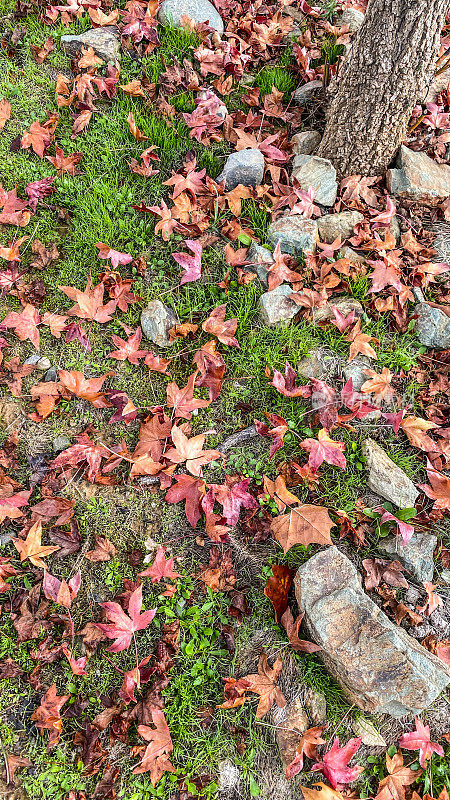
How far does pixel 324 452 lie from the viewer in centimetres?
214

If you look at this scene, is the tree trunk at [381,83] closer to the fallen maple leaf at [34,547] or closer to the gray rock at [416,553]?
the gray rock at [416,553]

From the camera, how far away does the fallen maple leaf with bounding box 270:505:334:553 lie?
1991 millimetres

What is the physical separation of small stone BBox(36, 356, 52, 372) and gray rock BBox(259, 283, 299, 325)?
106cm

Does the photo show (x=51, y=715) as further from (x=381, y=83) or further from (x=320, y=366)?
(x=381, y=83)

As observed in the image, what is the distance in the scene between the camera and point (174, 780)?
1768 millimetres

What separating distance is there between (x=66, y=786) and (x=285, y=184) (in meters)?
2.90

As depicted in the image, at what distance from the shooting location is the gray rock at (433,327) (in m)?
2.44

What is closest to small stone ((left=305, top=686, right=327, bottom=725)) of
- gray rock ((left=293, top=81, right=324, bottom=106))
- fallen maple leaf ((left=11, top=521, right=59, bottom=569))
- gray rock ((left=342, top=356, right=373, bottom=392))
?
fallen maple leaf ((left=11, top=521, right=59, bottom=569))

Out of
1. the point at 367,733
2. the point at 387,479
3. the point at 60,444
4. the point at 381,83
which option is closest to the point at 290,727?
the point at 367,733

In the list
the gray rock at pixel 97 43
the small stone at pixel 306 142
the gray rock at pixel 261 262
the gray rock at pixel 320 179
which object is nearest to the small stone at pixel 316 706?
the gray rock at pixel 261 262

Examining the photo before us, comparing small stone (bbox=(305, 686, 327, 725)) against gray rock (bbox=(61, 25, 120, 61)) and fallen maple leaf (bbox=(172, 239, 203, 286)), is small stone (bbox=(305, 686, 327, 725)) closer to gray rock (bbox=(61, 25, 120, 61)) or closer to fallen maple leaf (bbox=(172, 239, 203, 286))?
fallen maple leaf (bbox=(172, 239, 203, 286))

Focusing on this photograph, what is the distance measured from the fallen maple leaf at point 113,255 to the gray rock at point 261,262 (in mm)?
624

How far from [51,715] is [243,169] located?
264 centimetres

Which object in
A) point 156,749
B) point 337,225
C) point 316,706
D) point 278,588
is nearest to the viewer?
point 156,749
